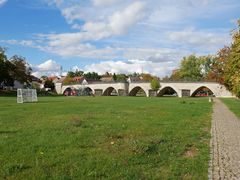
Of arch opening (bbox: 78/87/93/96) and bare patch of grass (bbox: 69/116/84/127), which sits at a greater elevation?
arch opening (bbox: 78/87/93/96)

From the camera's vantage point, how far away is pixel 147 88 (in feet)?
373

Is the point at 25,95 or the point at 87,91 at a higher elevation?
the point at 87,91

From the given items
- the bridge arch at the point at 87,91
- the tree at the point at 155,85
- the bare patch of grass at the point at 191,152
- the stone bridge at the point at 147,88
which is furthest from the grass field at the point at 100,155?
the bridge arch at the point at 87,91

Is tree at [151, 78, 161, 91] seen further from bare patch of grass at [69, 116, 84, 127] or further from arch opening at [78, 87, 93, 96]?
bare patch of grass at [69, 116, 84, 127]

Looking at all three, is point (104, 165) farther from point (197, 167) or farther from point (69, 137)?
point (69, 137)

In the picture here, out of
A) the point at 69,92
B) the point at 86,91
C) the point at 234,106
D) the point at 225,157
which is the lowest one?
the point at 225,157

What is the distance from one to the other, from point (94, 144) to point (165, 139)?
259 centimetres

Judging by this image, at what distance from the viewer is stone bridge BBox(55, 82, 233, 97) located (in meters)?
95.6

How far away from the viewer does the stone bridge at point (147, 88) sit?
314 feet

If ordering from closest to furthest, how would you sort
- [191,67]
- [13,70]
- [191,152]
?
[191,152] < [13,70] < [191,67]

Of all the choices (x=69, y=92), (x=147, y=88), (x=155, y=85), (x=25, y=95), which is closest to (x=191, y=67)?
(x=147, y=88)

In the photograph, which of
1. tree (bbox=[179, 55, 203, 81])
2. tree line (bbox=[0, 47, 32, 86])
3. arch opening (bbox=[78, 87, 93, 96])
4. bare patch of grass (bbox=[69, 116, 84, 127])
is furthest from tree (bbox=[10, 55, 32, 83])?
bare patch of grass (bbox=[69, 116, 84, 127])

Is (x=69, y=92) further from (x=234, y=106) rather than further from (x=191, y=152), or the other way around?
(x=191, y=152)

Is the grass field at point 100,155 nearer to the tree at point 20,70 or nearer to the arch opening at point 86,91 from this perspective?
the tree at point 20,70
